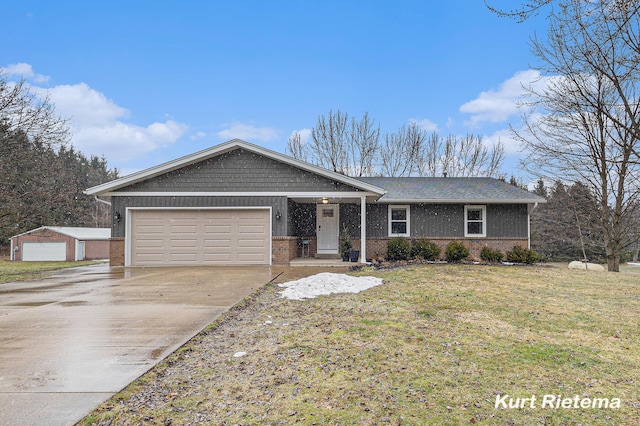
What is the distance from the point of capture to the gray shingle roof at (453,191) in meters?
15.9

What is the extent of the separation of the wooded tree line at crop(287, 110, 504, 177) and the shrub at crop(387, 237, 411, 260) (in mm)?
13268

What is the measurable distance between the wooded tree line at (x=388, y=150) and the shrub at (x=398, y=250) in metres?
13.3

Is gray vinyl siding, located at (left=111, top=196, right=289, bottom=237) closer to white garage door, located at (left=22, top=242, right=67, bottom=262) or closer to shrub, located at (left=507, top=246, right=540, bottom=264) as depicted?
shrub, located at (left=507, top=246, right=540, bottom=264)

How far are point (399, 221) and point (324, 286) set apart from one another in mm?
8987

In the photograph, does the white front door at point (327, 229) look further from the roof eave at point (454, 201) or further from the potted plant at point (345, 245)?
the roof eave at point (454, 201)

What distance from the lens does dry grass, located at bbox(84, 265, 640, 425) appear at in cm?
286

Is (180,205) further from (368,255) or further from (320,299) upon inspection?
(320,299)

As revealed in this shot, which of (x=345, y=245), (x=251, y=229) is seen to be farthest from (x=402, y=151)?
(x=251, y=229)

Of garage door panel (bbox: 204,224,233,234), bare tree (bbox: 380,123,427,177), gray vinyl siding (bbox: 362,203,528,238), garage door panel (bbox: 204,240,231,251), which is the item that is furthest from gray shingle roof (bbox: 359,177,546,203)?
bare tree (bbox: 380,123,427,177)

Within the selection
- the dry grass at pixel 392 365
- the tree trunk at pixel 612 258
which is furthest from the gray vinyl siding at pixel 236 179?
the tree trunk at pixel 612 258

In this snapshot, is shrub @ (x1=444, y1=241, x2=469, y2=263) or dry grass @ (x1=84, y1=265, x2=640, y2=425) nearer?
dry grass @ (x1=84, y1=265, x2=640, y2=425)

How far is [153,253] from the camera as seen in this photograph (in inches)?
561

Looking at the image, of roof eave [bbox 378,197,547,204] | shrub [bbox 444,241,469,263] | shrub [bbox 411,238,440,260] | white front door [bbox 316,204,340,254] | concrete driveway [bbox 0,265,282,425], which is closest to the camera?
concrete driveway [bbox 0,265,282,425]

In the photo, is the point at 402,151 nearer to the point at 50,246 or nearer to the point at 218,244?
the point at 218,244
